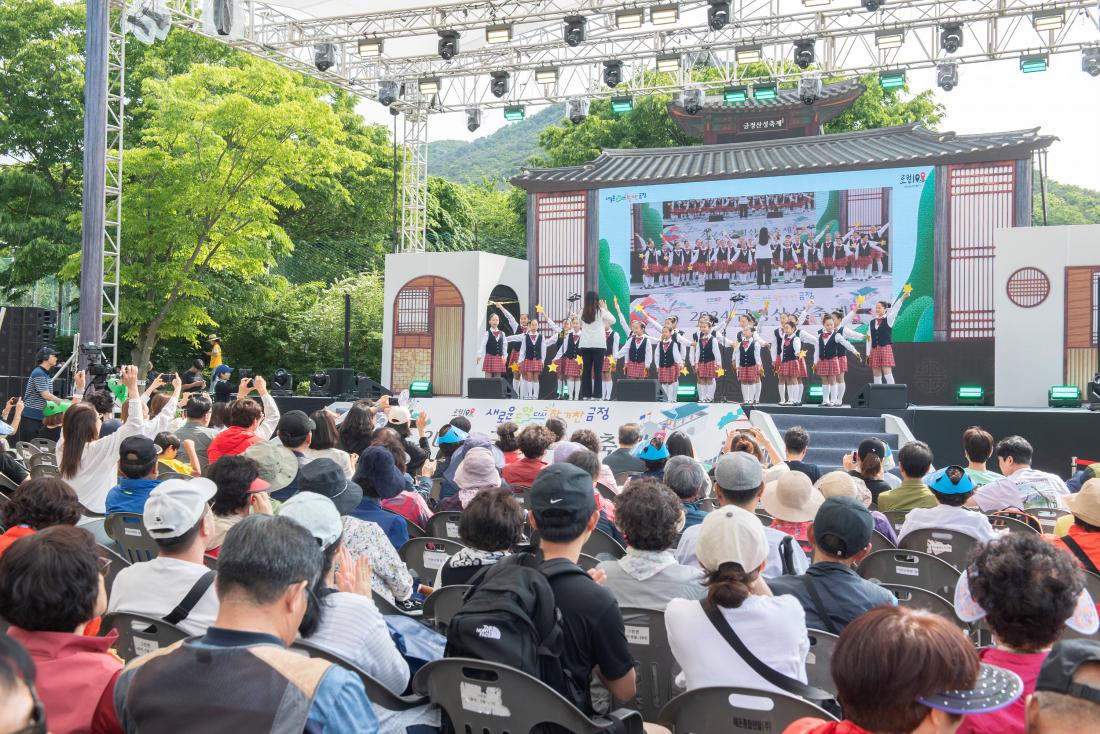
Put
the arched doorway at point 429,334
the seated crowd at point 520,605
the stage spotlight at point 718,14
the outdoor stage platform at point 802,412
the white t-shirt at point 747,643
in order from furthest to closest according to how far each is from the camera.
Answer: the arched doorway at point 429,334 < the stage spotlight at point 718,14 < the outdoor stage platform at point 802,412 < the white t-shirt at point 747,643 < the seated crowd at point 520,605

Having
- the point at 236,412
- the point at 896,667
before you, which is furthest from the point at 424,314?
the point at 896,667

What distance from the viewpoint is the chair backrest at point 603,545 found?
399 cm

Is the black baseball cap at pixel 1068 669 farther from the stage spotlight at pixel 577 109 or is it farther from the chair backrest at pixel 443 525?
the stage spotlight at pixel 577 109

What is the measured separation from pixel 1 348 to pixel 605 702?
12146mm

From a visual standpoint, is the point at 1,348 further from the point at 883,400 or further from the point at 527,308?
the point at 883,400

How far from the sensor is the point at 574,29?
1205 cm

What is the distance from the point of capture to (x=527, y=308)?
16.9 metres

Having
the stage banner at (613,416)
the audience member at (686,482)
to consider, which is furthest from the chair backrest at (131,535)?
the stage banner at (613,416)

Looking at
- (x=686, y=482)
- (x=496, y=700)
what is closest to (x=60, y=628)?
(x=496, y=700)

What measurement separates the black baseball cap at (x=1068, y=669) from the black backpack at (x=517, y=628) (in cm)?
114

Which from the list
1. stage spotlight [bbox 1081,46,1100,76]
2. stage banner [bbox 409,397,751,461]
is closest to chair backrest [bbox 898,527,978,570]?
stage banner [bbox 409,397,751,461]

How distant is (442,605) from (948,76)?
1126cm

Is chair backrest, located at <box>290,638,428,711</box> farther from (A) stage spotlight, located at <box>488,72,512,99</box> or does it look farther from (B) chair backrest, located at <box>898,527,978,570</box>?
(A) stage spotlight, located at <box>488,72,512,99</box>

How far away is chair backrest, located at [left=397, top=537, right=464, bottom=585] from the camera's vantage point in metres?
3.85
